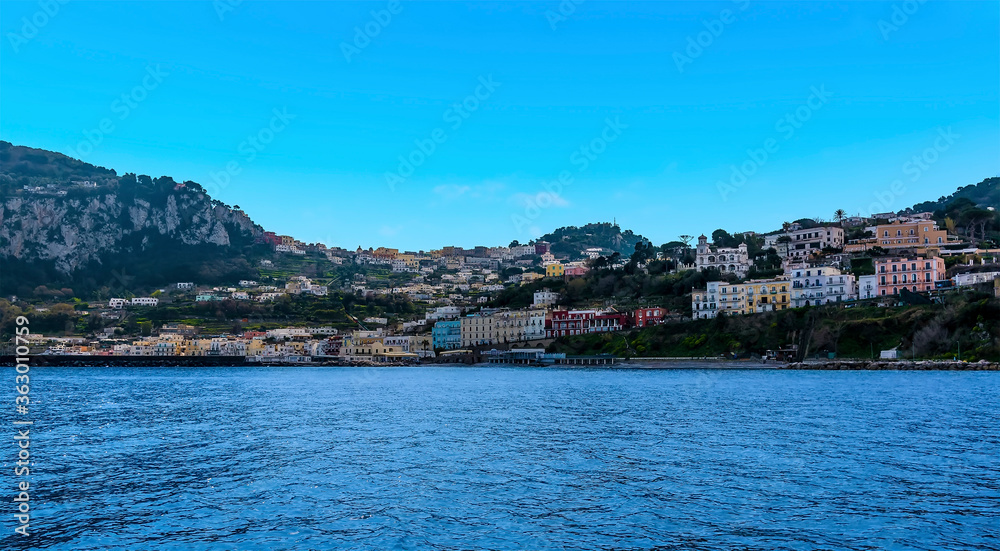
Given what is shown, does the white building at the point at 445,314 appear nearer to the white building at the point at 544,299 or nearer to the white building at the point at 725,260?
the white building at the point at 544,299

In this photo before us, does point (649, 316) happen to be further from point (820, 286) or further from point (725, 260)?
point (725, 260)

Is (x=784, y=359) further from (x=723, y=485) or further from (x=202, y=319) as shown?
(x=202, y=319)

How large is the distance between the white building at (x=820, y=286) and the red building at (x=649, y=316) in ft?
67.6

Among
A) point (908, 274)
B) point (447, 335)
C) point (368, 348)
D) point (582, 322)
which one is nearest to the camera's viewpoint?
point (908, 274)

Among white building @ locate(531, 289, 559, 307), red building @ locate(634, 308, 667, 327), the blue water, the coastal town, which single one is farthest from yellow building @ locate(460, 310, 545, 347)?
the blue water

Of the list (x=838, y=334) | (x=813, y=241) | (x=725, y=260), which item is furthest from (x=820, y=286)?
(x=813, y=241)

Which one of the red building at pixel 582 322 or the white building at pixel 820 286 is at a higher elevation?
the white building at pixel 820 286

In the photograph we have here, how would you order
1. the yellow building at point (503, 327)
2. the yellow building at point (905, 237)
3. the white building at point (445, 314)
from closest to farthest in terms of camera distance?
the yellow building at point (905, 237) → the yellow building at point (503, 327) → the white building at point (445, 314)

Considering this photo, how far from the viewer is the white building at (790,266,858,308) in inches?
4311

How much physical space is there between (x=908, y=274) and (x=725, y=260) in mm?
44664

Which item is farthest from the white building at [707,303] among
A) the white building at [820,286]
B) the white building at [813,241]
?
the white building at [813,241]

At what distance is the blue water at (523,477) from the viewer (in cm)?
1819

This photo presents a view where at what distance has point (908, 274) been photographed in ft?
342

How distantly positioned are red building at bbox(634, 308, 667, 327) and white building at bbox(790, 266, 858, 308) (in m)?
20.6
